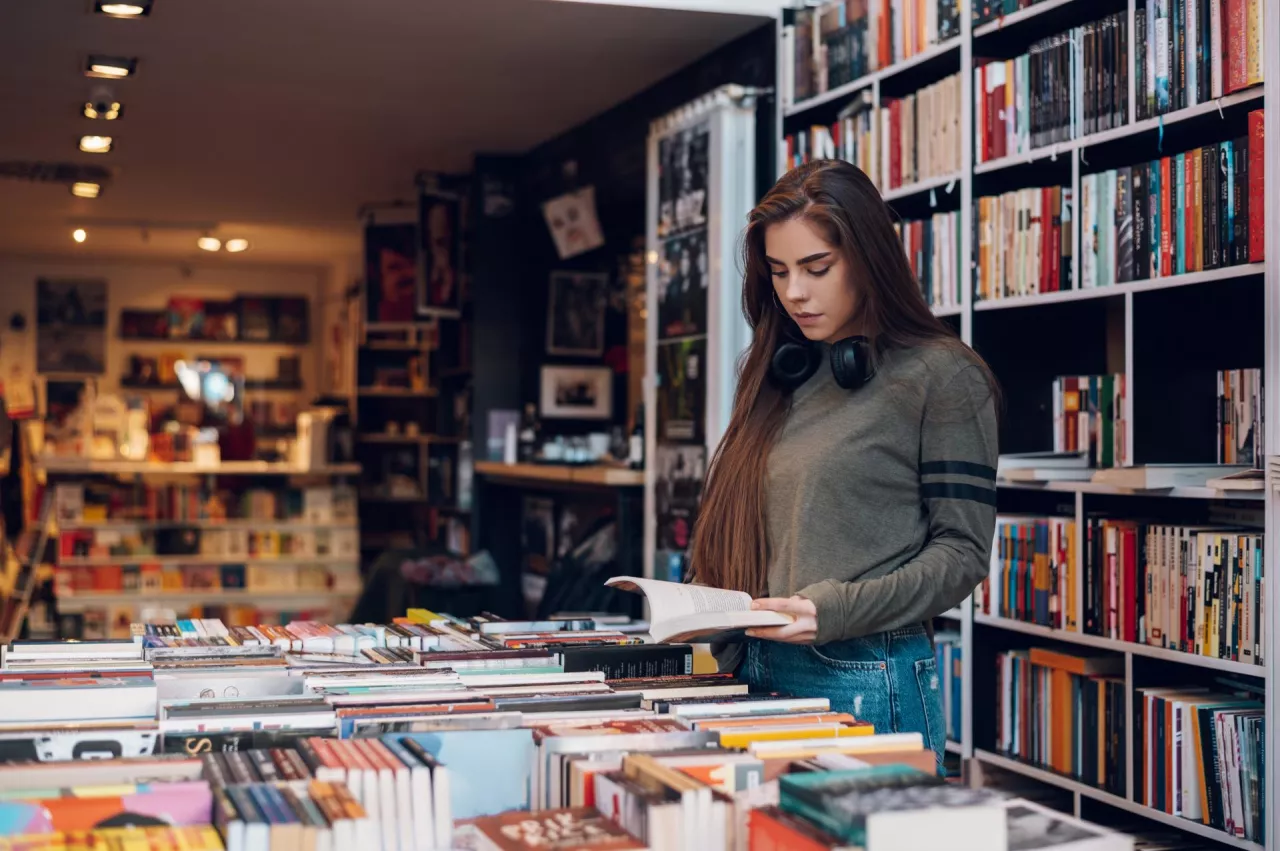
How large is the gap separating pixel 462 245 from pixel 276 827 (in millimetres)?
6269

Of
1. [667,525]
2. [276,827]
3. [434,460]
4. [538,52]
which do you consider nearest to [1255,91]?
[276,827]

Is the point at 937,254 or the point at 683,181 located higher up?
the point at 683,181

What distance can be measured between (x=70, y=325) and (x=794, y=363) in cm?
1087

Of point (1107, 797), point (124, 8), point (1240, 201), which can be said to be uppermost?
point (124, 8)

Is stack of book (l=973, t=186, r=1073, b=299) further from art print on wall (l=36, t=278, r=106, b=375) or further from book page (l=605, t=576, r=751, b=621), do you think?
art print on wall (l=36, t=278, r=106, b=375)

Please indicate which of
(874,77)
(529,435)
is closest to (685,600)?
(874,77)

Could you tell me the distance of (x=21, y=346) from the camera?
11.6 metres

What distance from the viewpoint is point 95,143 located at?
6594 mm

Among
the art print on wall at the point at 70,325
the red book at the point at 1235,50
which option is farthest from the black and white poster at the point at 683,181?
the art print on wall at the point at 70,325

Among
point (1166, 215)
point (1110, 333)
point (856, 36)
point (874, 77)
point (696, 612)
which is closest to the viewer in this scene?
point (696, 612)

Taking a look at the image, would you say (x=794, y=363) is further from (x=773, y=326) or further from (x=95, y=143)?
(x=95, y=143)

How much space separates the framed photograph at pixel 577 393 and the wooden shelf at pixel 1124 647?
12.4ft

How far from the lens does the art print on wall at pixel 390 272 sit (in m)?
7.94

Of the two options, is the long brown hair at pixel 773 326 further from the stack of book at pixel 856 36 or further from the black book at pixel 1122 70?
the stack of book at pixel 856 36
